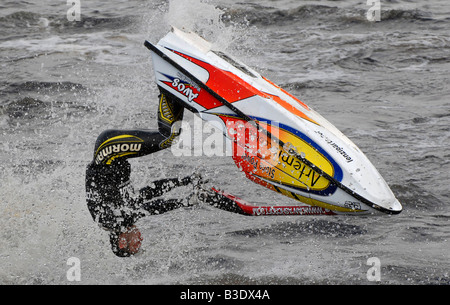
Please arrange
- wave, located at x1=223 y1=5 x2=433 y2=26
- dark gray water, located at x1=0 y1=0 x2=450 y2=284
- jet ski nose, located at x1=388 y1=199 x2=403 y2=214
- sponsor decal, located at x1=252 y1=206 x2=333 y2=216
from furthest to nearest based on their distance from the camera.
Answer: wave, located at x1=223 y1=5 x2=433 y2=26 → dark gray water, located at x1=0 y1=0 x2=450 y2=284 → sponsor decal, located at x1=252 y1=206 x2=333 y2=216 → jet ski nose, located at x1=388 y1=199 x2=403 y2=214

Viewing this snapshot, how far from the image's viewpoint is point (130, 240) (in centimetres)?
598

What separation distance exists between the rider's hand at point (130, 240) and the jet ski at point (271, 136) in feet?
4.55

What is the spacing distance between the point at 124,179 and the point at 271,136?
1.58 meters

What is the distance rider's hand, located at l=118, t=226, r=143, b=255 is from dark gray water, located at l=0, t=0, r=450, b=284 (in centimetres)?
20

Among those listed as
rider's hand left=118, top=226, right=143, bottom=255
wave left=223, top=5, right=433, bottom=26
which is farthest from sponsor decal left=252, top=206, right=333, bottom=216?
wave left=223, top=5, right=433, bottom=26

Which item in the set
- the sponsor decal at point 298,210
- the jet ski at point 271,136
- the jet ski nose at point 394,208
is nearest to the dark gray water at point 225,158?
the jet ski at point 271,136

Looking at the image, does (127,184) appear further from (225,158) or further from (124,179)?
(225,158)

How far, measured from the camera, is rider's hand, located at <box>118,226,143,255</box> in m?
5.92

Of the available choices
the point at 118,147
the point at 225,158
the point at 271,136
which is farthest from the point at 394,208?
the point at 225,158

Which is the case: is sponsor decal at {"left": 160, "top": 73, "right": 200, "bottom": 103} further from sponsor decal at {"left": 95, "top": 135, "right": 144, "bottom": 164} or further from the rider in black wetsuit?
sponsor decal at {"left": 95, "top": 135, "right": 144, "bottom": 164}

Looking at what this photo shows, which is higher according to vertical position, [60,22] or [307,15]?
[307,15]

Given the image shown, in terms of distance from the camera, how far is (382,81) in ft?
38.8

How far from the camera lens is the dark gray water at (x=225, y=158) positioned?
6078mm
